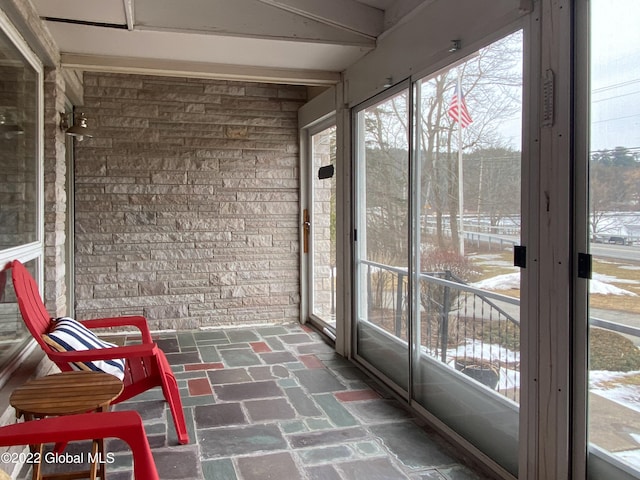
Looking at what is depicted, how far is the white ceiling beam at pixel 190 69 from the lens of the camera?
3.70 m

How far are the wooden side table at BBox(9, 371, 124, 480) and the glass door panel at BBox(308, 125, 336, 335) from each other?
333 centimetres

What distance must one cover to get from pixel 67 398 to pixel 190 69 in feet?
8.64

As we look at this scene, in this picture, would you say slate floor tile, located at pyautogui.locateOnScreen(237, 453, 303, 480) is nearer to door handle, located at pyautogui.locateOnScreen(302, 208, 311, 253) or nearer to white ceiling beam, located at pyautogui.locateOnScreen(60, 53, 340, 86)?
white ceiling beam, located at pyautogui.locateOnScreen(60, 53, 340, 86)

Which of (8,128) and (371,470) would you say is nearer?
(371,470)

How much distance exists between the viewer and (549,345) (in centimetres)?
204

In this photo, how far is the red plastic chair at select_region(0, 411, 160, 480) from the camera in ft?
4.95

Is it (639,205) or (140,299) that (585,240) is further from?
(140,299)

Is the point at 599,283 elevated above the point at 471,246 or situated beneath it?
situated beneath

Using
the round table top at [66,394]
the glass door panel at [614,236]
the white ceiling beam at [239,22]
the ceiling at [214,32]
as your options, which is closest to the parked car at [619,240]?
the glass door panel at [614,236]

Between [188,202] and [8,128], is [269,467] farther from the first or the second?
[188,202]

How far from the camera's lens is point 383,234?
365cm

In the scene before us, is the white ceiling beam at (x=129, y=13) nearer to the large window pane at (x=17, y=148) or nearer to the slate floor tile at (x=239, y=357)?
the large window pane at (x=17, y=148)

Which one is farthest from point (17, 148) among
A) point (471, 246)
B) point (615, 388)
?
point (615, 388)

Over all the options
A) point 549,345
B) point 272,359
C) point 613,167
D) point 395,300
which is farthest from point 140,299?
point 613,167
